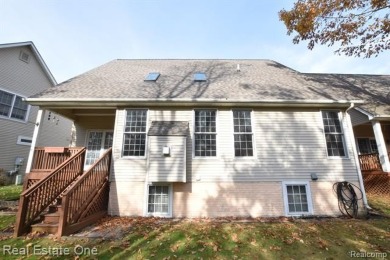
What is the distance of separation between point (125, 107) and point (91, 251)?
5.11 metres

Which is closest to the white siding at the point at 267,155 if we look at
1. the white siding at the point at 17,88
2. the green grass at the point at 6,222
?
the green grass at the point at 6,222

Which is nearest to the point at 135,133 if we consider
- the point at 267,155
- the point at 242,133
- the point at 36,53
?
the point at 242,133

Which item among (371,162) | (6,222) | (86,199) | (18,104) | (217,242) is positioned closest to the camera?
(217,242)

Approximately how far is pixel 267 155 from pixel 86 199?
6456 mm

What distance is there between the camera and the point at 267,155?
25.2ft

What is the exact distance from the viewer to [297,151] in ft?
25.5

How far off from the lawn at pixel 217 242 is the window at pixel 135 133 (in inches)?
100

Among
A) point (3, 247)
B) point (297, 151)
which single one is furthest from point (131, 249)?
point (297, 151)

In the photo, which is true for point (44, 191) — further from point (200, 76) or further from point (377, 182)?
point (377, 182)

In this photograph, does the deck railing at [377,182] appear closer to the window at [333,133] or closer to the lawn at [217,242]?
the window at [333,133]

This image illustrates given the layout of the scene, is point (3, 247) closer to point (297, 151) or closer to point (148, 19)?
point (297, 151)

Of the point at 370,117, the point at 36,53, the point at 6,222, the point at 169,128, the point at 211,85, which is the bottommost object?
the point at 6,222

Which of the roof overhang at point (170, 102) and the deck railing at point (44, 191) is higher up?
the roof overhang at point (170, 102)

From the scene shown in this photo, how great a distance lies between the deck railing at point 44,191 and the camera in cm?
526
